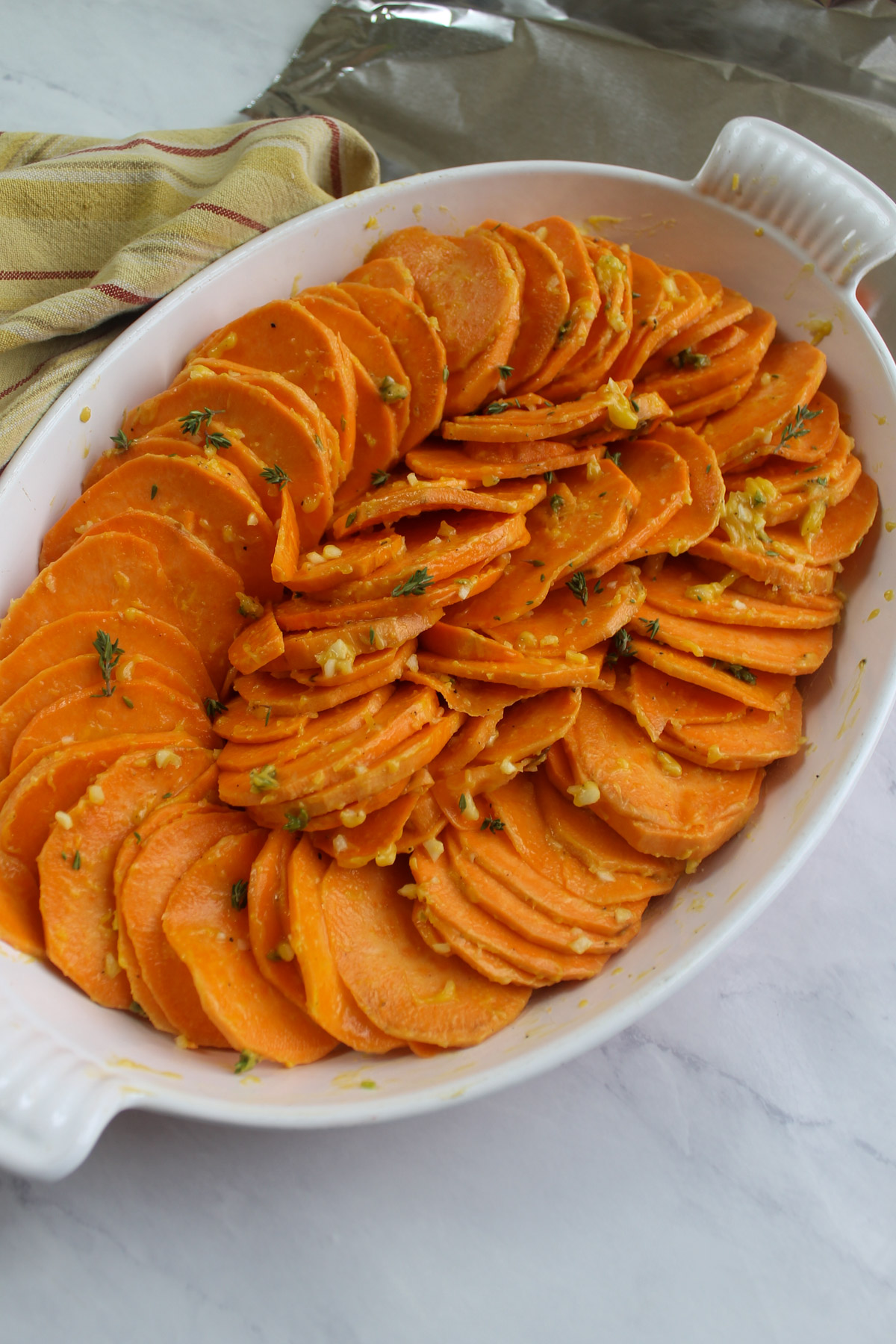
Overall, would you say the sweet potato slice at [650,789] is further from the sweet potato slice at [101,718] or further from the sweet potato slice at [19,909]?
the sweet potato slice at [19,909]

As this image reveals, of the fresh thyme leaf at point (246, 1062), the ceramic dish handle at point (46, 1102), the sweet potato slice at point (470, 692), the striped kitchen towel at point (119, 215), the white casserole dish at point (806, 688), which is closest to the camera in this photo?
the ceramic dish handle at point (46, 1102)

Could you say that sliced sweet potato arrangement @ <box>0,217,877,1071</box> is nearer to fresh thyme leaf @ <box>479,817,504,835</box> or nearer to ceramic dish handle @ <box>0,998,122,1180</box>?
fresh thyme leaf @ <box>479,817,504,835</box>

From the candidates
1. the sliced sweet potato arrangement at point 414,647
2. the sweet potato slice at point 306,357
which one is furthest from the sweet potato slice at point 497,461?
the sweet potato slice at point 306,357

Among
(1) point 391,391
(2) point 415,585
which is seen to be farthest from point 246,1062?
(1) point 391,391

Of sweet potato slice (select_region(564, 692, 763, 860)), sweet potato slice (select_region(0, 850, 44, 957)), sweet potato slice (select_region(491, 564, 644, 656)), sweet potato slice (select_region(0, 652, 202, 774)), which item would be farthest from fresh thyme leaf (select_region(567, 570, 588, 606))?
sweet potato slice (select_region(0, 850, 44, 957))

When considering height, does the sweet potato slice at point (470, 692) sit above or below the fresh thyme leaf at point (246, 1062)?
above

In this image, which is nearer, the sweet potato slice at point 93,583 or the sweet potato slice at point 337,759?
the sweet potato slice at point 337,759
